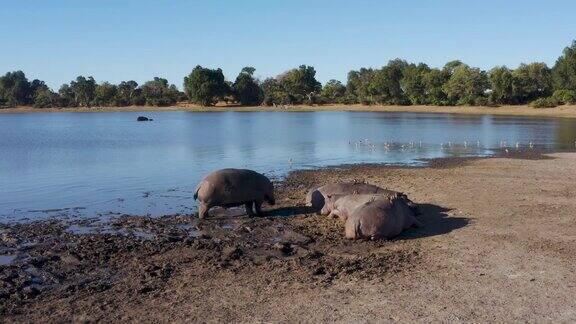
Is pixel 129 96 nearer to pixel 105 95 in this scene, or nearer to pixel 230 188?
pixel 105 95

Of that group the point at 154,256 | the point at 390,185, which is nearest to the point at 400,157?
the point at 390,185

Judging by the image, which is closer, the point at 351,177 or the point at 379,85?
the point at 351,177

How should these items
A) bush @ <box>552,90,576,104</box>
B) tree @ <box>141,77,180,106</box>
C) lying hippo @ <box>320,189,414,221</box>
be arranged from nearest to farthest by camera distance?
1. lying hippo @ <box>320,189,414,221</box>
2. bush @ <box>552,90,576,104</box>
3. tree @ <box>141,77,180,106</box>

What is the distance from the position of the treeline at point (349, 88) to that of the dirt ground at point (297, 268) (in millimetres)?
89495

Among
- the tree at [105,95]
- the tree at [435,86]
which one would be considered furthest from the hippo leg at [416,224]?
the tree at [105,95]

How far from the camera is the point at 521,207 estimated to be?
17.2 meters

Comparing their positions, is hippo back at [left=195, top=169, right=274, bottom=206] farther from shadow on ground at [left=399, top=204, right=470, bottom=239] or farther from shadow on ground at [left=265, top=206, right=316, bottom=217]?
shadow on ground at [left=399, top=204, right=470, bottom=239]

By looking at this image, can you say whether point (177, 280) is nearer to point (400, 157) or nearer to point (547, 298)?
point (547, 298)

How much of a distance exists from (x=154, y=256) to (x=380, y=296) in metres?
5.36

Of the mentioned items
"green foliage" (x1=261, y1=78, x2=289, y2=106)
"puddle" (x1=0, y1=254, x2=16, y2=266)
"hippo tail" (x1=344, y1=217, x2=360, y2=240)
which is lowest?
"puddle" (x1=0, y1=254, x2=16, y2=266)

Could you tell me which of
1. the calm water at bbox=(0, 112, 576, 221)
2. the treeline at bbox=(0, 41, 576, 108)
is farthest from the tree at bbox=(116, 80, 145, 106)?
the calm water at bbox=(0, 112, 576, 221)

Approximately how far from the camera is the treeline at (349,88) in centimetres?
10762

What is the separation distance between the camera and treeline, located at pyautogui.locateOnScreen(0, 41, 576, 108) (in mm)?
107625

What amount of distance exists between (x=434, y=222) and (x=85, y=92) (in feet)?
526
